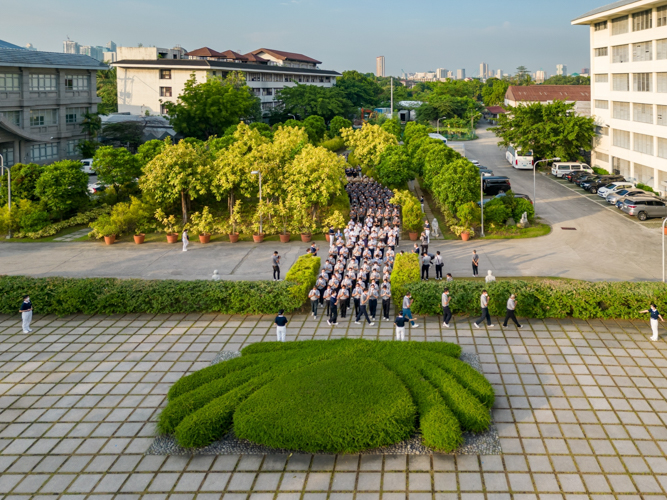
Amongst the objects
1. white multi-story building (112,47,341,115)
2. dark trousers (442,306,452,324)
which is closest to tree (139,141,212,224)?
dark trousers (442,306,452,324)

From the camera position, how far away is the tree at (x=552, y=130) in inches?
1746

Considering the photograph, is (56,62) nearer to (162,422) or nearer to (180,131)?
(180,131)

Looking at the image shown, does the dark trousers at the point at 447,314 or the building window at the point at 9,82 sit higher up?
the building window at the point at 9,82

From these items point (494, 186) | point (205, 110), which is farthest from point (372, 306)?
point (205, 110)

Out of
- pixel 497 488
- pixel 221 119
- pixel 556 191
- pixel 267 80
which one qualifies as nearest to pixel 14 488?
pixel 497 488

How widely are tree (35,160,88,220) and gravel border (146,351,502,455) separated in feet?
77.0

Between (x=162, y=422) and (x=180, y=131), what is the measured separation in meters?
49.7

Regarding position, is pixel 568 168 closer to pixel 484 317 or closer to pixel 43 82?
pixel 484 317

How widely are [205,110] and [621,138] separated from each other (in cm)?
3630

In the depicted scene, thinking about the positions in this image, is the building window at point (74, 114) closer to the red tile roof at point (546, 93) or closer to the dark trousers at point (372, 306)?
the dark trousers at point (372, 306)

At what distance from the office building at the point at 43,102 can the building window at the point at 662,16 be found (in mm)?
43125

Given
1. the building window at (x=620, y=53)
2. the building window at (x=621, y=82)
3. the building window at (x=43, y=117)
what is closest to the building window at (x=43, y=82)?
the building window at (x=43, y=117)

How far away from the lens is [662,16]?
36.2 m

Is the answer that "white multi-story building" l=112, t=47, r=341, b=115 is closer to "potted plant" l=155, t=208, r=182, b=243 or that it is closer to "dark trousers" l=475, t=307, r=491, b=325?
"potted plant" l=155, t=208, r=182, b=243
